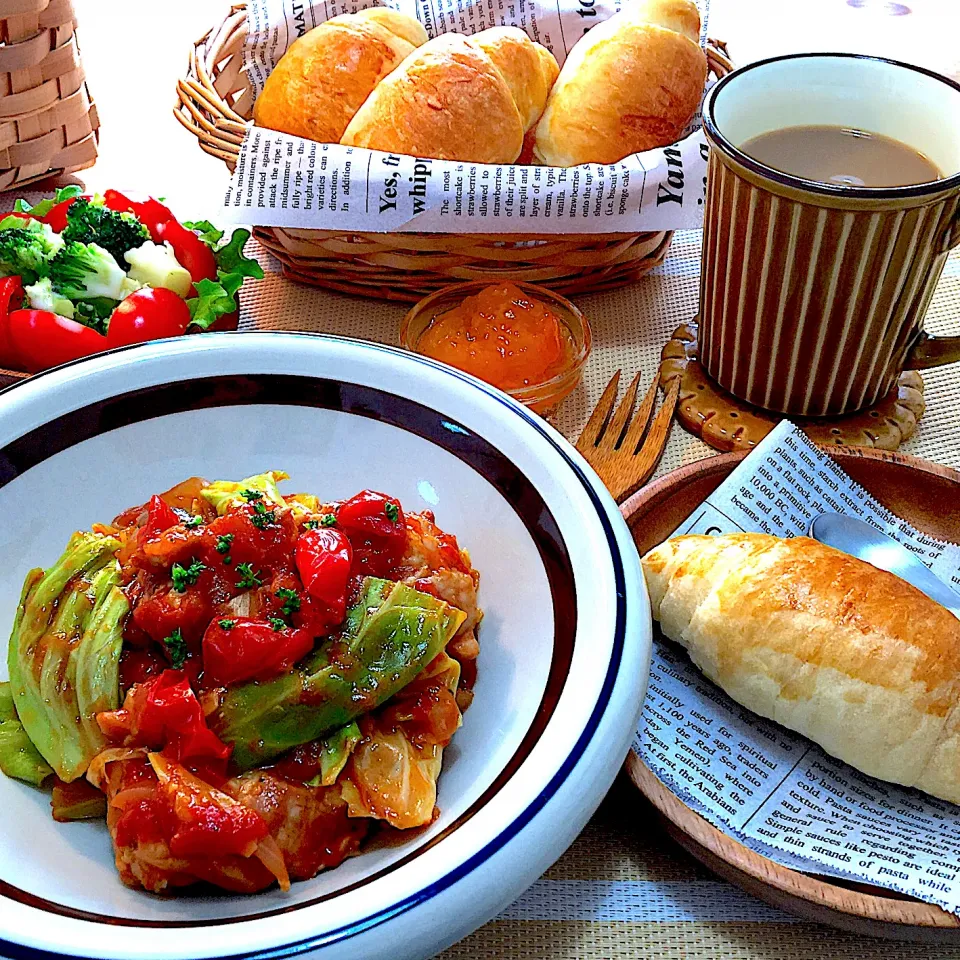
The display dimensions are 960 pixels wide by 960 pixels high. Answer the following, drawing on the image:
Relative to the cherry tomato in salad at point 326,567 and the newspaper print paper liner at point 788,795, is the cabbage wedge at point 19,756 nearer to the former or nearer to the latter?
the cherry tomato in salad at point 326,567

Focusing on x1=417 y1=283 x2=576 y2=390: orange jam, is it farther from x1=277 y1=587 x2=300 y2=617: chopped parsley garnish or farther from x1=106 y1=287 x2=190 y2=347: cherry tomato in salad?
x1=277 y1=587 x2=300 y2=617: chopped parsley garnish

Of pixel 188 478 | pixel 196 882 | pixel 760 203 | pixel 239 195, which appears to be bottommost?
pixel 196 882

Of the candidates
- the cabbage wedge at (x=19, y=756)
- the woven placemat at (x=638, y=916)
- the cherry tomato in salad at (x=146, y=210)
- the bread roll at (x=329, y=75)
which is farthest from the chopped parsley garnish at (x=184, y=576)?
the bread roll at (x=329, y=75)

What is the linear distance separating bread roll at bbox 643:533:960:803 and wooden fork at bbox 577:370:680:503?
38 cm

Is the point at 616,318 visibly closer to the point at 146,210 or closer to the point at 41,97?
the point at 146,210

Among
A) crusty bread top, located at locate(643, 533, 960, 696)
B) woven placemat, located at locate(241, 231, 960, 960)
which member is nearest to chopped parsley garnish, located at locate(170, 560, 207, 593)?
woven placemat, located at locate(241, 231, 960, 960)

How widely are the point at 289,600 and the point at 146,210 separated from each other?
1.31m

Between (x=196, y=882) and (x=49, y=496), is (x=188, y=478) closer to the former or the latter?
(x=49, y=496)

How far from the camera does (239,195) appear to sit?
84.0 inches

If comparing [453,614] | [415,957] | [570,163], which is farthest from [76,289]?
[415,957]

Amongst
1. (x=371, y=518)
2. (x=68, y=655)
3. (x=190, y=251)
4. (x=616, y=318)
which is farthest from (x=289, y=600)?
(x=616, y=318)

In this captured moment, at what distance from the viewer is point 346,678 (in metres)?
1.22

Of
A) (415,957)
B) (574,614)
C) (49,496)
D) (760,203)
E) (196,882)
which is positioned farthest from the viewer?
(760,203)

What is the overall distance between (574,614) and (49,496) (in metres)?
0.77
